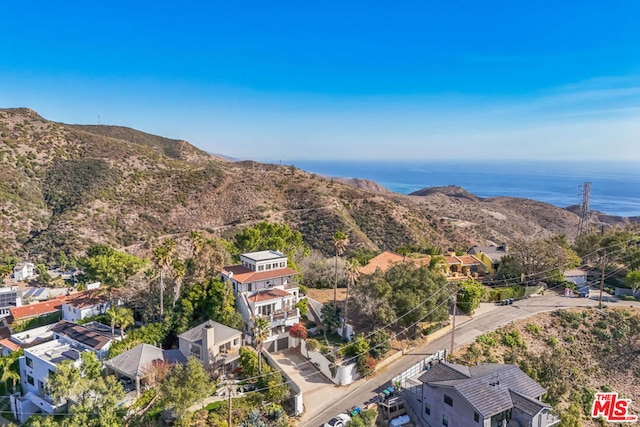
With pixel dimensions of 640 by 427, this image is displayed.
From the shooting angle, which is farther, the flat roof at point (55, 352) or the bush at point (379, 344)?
the bush at point (379, 344)

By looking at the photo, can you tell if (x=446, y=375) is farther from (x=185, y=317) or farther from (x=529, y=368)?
(x=185, y=317)

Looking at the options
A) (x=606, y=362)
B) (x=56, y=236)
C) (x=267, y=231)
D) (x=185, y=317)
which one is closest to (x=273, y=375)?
(x=185, y=317)

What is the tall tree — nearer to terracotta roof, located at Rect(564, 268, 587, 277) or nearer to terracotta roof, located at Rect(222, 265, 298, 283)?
terracotta roof, located at Rect(222, 265, 298, 283)

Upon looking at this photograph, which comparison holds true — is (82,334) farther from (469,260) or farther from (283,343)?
(469,260)

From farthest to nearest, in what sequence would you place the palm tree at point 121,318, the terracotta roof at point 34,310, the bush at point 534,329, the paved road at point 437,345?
the terracotta roof at point 34,310 < the bush at point 534,329 < the palm tree at point 121,318 < the paved road at point 437,345

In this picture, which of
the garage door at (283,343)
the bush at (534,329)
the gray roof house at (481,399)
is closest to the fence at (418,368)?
the gray roof house at (481,399)

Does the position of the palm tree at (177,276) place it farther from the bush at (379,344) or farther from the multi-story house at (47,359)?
the bush at (379,344)
